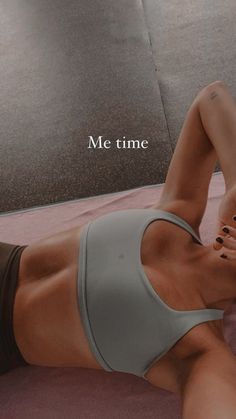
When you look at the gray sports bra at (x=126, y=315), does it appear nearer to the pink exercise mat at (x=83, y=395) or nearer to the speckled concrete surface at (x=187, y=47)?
the pink exercise mat at (x=83, y=395)

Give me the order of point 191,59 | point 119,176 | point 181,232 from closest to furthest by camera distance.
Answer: point 181,232
point 119,176
point 191,59

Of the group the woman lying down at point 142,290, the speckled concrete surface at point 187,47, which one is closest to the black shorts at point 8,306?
the woman lying down at point 142,290

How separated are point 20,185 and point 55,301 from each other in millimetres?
651

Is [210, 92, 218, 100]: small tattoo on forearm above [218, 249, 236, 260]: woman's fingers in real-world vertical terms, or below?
above

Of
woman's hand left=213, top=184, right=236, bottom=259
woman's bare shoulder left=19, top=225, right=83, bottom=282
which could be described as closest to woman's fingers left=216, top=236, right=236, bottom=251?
woman's hand left=213, top=184, right=236, bottom=259

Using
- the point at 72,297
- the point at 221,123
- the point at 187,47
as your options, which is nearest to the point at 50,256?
the point at 72,297

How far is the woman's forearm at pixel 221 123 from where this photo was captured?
36.5 inches

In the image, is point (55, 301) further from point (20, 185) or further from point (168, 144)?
point (168, 144)

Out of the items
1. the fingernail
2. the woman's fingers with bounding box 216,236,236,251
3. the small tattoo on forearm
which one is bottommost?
the woman's fingers with bounding box 216,236,236,251

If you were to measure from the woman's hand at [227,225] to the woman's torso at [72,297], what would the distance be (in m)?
0.15

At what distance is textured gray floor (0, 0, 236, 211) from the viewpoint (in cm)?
149

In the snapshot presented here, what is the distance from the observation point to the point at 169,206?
1013mm

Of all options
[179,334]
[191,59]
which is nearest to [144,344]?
[179,334]

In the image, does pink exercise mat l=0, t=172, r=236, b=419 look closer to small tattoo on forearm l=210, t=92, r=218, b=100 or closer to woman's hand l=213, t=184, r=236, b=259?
woman's hand l=213, t=184, r=236, b=259
